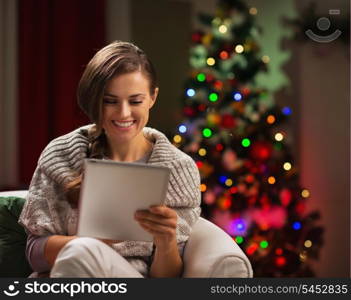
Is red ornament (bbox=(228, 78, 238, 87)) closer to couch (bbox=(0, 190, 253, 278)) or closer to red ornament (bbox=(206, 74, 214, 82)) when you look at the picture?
red ornament (bbox=(206, 74, 214, 82))

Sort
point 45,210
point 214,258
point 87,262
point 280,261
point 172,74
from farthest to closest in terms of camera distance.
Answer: point 172,74, point 280,261, point 45,210, point 214,258, point 87,262

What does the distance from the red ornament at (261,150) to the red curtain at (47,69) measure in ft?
3.19

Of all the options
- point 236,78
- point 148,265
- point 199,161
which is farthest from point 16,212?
point 236,78

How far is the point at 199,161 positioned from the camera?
3541mm

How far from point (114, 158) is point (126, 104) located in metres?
0.24

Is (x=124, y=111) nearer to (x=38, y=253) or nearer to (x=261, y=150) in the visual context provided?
(x=38, y=253)

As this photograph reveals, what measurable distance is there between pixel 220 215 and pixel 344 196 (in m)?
0.77

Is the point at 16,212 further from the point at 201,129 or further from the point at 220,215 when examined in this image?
the point at 220,215

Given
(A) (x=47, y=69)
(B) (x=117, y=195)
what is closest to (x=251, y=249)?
(A) (x=47, y=69)

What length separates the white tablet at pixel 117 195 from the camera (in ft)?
5.63

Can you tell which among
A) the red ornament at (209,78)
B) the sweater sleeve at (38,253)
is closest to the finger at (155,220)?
the sweater sleeve at (38,253)

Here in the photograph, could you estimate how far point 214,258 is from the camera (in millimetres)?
1879

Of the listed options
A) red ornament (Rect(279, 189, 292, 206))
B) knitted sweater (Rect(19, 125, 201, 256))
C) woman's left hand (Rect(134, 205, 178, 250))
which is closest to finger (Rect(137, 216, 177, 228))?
woman's left hand (Rect(134, 205, 178, 250))

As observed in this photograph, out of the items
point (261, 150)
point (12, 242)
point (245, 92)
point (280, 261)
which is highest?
point (245, 92)
